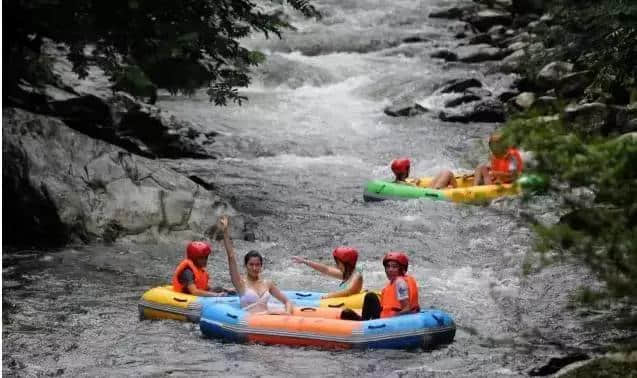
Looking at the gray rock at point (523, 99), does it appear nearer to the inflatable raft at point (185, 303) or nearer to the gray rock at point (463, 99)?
the gray rock at point (463, 99)

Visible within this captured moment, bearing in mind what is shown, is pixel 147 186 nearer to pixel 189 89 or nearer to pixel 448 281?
pixel 189 89

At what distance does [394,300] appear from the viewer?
892cm

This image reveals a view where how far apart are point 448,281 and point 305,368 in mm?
3293

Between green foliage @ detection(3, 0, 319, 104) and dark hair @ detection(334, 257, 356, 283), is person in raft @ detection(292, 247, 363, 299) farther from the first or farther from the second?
green foliage @ detection(3, 0, 319, 104)

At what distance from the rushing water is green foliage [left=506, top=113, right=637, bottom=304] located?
2.06 ft

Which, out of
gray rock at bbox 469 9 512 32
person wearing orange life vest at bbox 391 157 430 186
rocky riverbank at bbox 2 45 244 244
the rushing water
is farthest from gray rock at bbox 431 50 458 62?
rocky riverbank at bbox 2 45 244 244

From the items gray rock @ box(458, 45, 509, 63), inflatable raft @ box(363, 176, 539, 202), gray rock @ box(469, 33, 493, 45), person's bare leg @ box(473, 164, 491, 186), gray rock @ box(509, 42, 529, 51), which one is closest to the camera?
inflatable raft @ box(363, 176, 539, 202)

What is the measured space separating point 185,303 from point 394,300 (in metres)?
2.04

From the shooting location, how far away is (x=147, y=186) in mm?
12930

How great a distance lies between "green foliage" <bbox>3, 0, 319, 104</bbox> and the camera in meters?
11.7

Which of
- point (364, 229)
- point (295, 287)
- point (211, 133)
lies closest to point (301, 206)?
point (364, 229)

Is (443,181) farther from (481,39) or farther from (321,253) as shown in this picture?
(481,39)

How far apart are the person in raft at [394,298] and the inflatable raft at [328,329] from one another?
0.45ft

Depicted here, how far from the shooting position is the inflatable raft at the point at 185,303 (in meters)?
9.65
